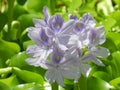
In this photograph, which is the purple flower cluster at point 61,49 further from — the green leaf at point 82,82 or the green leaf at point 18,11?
the green leaf at point 18,11

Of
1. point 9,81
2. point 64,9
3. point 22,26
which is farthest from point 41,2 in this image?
point 9,81

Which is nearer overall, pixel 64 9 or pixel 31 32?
pixel 31 32

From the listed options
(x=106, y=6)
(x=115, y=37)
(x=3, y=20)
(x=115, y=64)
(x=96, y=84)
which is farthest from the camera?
(x=106, y=6)

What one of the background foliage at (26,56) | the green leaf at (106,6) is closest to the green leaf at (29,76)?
the background foliage at (26,56)

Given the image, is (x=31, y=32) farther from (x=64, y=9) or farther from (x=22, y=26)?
(x=64, y=9)

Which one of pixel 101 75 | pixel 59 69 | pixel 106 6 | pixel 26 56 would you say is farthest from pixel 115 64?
pixel 106 6

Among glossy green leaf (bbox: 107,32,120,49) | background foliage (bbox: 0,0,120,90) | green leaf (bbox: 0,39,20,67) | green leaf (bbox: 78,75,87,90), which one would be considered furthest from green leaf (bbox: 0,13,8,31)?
green leaf (bbox: 78,75,87,90)

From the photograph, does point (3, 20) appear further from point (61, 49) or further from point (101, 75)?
point (61, 49)

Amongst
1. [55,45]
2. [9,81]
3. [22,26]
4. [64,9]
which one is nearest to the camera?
[55,45]
